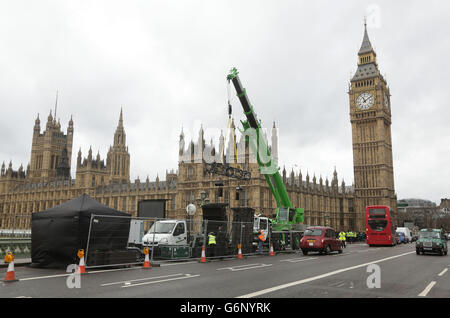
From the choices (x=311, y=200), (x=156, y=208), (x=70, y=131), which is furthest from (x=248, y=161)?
(x=70, y=131)

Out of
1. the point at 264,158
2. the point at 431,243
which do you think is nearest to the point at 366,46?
the point at 264,158

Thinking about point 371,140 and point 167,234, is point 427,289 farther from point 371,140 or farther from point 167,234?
point 371,140

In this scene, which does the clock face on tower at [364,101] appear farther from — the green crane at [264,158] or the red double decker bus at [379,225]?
the green crane at [264,158]

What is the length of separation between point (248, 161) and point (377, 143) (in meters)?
41.5

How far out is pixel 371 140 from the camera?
8325cm

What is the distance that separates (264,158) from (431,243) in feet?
39.3

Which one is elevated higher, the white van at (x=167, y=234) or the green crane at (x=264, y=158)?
the green crane at (x=264, y=158)

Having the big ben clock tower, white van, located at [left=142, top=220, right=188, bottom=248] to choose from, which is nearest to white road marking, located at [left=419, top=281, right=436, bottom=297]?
white van, located at [left=142, top=220, right=188, bottom=248]

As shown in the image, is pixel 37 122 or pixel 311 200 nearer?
pixel 311 200

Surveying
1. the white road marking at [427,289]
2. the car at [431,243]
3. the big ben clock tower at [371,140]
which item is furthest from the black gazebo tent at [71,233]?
the big ben clock tower at [371,140]

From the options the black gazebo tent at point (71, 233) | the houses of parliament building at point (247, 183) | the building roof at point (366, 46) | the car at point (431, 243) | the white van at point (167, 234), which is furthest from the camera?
the building roof at point (366, 46)

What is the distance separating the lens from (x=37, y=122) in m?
140

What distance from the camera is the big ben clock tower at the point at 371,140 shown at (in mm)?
80875
